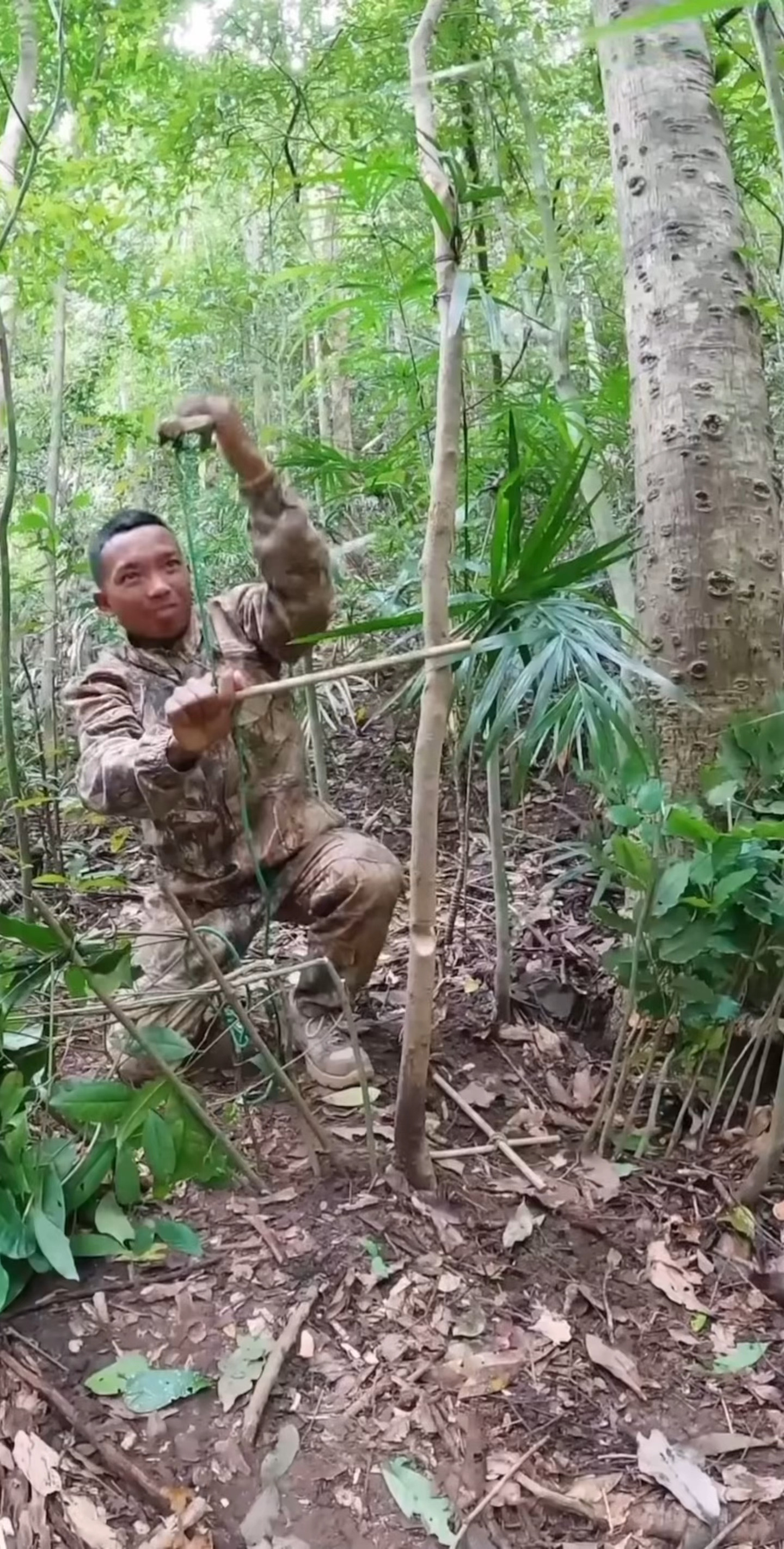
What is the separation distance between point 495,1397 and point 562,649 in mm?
1043

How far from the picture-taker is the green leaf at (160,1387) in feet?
4.80

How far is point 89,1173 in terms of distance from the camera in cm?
162

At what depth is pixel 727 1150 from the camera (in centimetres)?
197

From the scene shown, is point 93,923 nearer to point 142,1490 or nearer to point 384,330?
point 142,1490

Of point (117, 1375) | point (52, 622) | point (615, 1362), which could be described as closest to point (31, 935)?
point (117, 1375)

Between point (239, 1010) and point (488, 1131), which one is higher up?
point (239, 1010)

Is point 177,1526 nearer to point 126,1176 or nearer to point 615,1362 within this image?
point 126,1176

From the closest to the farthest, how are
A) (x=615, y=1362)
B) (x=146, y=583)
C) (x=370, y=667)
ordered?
1. (x=370, y=667)
2. (x=615, y=1362)
3. (x=146, y=583)

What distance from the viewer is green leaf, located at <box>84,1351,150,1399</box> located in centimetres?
148

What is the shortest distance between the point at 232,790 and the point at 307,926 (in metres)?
0.32

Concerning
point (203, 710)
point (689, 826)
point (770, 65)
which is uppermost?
point (770, 65)

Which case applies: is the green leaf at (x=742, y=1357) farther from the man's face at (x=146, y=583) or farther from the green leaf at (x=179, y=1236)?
the man's face at (x=146, y=583)

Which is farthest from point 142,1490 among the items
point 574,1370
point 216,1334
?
point 574,1370

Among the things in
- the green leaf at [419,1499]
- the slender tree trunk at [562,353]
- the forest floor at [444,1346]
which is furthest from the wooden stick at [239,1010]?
the slender tree trunk at [562,353]
